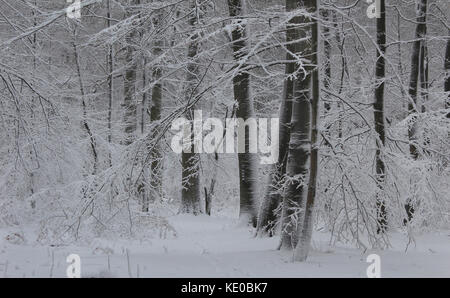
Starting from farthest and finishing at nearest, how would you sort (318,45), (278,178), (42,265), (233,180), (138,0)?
1. (233,180)
2. (138,0)
3. (278,178)
4. (318,45)
5. (42,265)

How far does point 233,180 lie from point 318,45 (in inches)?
591

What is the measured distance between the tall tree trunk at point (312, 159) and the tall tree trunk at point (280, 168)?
5.36ft

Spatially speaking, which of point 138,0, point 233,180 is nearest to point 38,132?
point 138,0

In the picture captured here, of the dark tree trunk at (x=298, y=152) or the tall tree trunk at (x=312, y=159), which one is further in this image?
the dark tree trunk at (x=298, y=152)

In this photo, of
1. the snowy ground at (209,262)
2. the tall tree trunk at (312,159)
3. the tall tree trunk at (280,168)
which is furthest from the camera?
the tall tree trunk at (280,168)

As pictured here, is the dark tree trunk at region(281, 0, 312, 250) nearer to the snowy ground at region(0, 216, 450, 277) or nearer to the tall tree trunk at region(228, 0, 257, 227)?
the snowy ground at region(0, 216, 450, 277)

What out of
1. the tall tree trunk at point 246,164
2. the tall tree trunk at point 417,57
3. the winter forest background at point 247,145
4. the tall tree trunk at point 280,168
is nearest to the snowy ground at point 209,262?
the winter forest background at point 247,145

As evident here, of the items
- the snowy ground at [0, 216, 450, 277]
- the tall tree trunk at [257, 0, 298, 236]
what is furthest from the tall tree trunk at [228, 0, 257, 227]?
the snowy ground at [0, 216, 450, 277]

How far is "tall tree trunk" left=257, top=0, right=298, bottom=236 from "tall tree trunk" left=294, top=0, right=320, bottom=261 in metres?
1.64

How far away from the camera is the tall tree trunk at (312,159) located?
6.90 metres

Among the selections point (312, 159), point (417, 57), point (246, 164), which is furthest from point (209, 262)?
point (417, 57)

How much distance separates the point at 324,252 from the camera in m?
7.96

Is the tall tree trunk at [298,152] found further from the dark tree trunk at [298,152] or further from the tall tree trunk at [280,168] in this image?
the tall tree trunk at [280,168]
